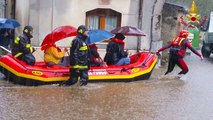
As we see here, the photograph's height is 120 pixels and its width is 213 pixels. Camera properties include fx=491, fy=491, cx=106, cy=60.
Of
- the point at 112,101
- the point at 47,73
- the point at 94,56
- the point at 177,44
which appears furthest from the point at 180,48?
the point at 112,101

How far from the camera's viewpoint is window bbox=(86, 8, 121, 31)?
59.4ft

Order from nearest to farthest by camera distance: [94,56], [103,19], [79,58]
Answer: [79,58] → [94,56] → [103,19]

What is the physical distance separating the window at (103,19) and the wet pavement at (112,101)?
A: 4.67 m

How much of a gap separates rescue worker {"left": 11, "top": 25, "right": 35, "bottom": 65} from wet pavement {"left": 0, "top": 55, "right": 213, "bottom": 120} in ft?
2.70

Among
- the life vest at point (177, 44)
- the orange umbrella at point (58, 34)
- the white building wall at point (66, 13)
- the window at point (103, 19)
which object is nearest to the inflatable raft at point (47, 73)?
the orange umbrella at point (58, 34)

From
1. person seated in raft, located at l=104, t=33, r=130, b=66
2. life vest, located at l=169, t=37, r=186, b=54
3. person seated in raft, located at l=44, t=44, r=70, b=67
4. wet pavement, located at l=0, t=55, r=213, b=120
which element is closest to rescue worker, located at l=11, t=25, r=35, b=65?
person seated in raft, located at l=44, t=44, r=70, b=67

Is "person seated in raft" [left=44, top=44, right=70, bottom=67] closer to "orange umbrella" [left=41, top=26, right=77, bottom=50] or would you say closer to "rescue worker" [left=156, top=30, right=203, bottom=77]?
"orange umbrella" [left=41, top=26, right=77, bottom=50]

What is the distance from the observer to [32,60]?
13.3 metres

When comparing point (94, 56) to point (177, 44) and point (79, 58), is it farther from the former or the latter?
point (177, 44)

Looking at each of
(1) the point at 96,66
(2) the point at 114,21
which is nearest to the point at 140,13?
(2) the point at 114,21

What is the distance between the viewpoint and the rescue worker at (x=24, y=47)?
43.1 feet

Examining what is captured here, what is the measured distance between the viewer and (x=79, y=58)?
12531mm

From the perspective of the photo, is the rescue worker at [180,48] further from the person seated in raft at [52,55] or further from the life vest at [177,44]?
the person seated in raft at [52,55]

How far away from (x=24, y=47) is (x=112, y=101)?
354cm
